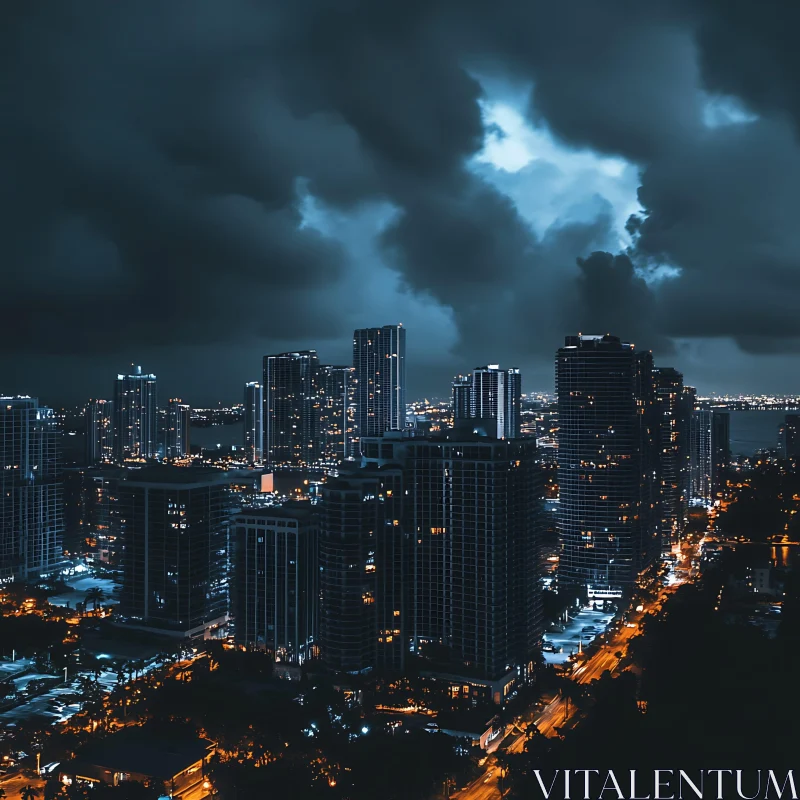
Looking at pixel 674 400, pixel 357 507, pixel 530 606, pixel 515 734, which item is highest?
pixel 674 400

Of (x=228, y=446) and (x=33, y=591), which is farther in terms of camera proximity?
(x=228, y=446)

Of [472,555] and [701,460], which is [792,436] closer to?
[701,460]

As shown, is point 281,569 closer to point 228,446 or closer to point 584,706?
point 584,706

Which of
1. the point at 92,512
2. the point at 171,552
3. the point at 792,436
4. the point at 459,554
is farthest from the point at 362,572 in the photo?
the point at 792,436

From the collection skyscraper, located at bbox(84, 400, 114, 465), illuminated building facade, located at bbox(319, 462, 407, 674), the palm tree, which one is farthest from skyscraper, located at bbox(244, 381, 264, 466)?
illuminated building facade, located at bbox(319, 462, 407, 674)

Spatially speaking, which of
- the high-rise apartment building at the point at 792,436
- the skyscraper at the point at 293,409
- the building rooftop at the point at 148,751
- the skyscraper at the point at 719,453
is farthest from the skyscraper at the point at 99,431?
the high-rise apartment building at the point at 792,436

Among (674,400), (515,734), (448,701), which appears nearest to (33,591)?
(448,701)
